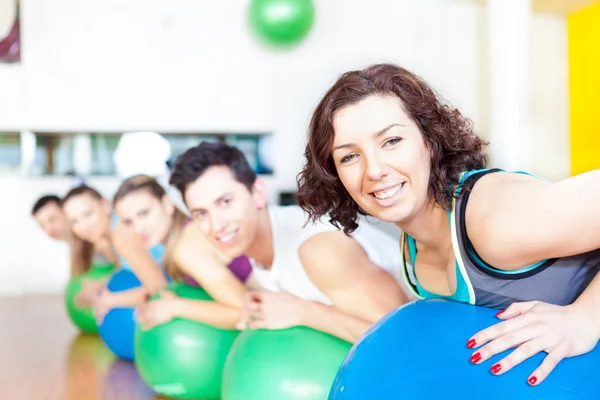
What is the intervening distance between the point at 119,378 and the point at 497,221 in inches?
76.7

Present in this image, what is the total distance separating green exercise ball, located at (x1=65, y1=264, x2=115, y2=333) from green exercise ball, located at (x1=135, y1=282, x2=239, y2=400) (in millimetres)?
1312

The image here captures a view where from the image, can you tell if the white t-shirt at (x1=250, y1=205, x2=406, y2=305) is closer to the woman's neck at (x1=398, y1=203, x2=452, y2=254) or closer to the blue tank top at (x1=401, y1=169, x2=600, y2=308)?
the woman's neck at (x1=398, y1=203, x2=452, y2=254)

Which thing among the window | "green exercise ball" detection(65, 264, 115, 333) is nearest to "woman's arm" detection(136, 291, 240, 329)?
"green exercise ball" detection(65, 264, 115, 333)

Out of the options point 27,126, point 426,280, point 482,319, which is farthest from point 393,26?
point 482,319

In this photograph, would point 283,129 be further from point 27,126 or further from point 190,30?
point 27,126

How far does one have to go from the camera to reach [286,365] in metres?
1.59

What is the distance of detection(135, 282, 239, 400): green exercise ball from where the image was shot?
79.4 inches

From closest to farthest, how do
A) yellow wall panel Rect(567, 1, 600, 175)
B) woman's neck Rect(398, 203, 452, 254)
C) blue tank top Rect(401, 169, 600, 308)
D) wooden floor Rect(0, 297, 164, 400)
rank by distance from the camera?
blue tank top Rect(401, 169, 600, 308)
woman's neck Rect(398, 203, 452, 254)
wooden floor Rect(0, 297, 164, 400)
yellow wall panel Rect(567, 1, 600, 175)

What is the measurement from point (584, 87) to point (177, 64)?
288 cm

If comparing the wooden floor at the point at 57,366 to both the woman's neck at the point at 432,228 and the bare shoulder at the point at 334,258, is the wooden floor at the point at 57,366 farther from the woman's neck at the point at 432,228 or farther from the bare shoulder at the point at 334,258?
the woman's neck at the point at 432,228

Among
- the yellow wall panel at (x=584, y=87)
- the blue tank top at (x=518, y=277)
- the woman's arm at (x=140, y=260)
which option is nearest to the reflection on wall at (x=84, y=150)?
the woman's arm at (x=140, y=260)

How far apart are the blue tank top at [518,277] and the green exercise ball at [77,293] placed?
2558mm

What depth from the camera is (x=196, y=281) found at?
2260mm

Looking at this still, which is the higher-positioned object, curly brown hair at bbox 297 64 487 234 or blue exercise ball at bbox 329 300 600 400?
curly brown hair at bbox 297 64 487 234
